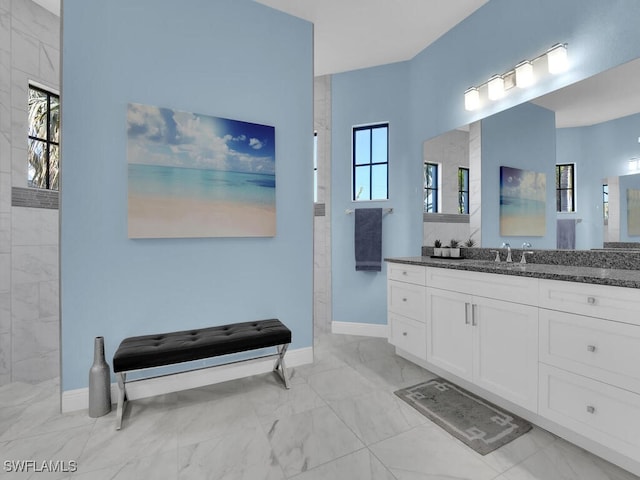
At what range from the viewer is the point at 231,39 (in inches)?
88.0

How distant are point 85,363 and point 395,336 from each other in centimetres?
224

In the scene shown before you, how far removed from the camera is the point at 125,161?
1.94 meters

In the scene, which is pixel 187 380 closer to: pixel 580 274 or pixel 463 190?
pixel 580 274

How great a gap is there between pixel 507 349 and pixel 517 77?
1801 mm

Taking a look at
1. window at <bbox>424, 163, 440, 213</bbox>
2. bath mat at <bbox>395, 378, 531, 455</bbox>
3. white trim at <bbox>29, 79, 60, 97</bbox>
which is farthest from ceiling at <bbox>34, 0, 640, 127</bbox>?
bath mat at <bbox>395, 378, 531, 455</bbox>

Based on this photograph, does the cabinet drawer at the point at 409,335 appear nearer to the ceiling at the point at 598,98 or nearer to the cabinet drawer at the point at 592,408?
the cabinet drawer at the point at 592,408

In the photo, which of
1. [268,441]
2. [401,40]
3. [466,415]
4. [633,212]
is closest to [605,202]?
[633,212]

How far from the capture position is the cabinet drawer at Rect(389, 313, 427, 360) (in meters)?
2.30

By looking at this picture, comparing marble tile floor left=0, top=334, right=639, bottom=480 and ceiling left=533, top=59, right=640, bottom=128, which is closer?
marble tile floor left=0, top=334, right=639, bottom=480

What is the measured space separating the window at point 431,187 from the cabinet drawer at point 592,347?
1.51m

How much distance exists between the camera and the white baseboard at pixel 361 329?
319 centimetres

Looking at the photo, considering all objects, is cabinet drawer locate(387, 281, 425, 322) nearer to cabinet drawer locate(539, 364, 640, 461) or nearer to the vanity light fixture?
cabinet drawer locate(539, 364, 640, 461)

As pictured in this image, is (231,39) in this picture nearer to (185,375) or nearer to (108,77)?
(108,77)

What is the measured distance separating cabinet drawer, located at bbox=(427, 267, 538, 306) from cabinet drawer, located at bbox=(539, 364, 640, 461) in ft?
1.20
